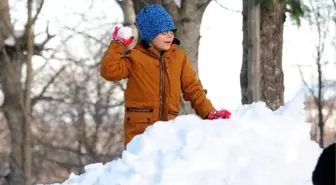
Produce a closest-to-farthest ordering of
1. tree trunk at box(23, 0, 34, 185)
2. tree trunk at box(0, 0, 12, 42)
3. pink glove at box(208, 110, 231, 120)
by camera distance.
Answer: pink glove at box(208, 110, 231, 120) → tree trunk at box(23, 0, 34, 185) → tree trunk at box(0, 0, 12, 42)

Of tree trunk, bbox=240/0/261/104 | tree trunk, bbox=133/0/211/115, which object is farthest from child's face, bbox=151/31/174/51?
tree trunk, bbox=133/0/211/115

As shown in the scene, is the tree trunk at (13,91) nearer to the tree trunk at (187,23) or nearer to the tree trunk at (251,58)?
the tree trunk at (187,23)

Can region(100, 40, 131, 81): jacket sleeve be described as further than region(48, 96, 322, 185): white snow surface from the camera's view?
Yes

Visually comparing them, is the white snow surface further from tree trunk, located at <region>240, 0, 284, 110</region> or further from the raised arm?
tree trunk, located at <region>240, 0, 284, 110</region>

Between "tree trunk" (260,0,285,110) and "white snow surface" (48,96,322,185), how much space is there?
12.2ft

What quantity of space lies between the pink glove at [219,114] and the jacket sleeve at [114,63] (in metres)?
0.60

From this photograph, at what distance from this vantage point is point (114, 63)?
4703 millimetres

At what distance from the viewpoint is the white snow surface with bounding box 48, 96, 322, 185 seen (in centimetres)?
405

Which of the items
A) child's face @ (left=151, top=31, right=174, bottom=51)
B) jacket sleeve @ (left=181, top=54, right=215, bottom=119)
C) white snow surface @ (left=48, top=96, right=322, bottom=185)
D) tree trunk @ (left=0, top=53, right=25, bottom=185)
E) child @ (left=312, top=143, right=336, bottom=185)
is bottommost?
tree trunk @ (left=0, top=53, right=25, bottom=185)

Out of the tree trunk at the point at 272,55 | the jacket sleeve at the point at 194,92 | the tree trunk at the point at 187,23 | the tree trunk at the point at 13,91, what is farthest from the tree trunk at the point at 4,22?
the jacket sleeve at the point at 194,92

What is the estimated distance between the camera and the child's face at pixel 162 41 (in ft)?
15.7

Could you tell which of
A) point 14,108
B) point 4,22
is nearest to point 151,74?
point 4,22

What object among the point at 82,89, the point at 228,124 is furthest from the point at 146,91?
the point at 82,89

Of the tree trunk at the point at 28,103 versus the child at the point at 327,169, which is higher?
the child at the point at 327,169
